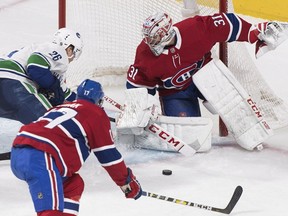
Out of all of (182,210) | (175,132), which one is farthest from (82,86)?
(175,132)

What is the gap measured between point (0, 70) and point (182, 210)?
104 cm

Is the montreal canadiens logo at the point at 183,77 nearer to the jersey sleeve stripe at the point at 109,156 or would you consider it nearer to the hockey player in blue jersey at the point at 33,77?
the hockey player in blue jersey at the point at 33,77

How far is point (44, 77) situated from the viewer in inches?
115

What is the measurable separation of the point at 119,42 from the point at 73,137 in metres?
1.97

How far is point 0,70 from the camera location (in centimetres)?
296

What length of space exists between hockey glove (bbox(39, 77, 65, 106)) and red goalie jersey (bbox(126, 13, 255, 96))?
449 millimetres

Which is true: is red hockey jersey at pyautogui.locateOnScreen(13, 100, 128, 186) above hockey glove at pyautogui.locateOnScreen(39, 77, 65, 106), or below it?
above

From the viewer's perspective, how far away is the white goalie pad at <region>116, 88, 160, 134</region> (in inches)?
124

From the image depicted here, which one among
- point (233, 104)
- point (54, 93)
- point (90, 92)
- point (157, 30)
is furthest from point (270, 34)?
point (90, 92)

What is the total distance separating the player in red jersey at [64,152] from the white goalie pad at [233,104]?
1156mm

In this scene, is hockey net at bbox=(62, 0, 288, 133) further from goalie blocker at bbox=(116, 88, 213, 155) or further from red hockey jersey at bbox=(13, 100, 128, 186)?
red hockey jersey at bbox=(13, 100, 128, 186)

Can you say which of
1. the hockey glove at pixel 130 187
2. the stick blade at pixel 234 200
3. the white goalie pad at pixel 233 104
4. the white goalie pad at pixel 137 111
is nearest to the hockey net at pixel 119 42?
the white goalie pad at pixel 233 104

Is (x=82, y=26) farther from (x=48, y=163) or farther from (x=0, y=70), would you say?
(x=48, y=163)

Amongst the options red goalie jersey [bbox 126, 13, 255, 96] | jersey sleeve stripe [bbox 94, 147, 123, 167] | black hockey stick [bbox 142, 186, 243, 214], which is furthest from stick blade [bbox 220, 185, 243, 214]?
red goalie jersey [bbox 126, 13, 255, 96]
